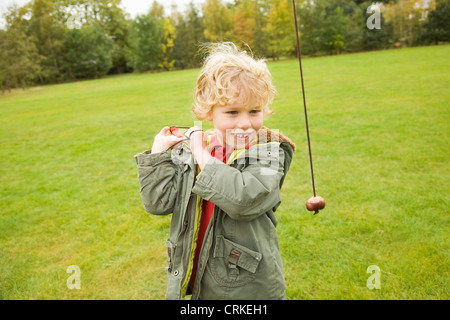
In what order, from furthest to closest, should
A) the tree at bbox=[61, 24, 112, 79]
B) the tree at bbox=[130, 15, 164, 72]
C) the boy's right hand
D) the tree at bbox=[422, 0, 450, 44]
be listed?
the tree at bbox=[130, 15, 164, 72] < the tree at bbox=[61, 24, 112, 79] < the tree at bbox=[422, 0, 450, 44] < the boy's right hand

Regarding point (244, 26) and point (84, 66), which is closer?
point (244, 26)

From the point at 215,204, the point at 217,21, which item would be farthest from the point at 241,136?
the point at 217,21

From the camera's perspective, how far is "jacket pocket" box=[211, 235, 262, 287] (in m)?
1.36

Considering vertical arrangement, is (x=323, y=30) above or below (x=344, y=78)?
above

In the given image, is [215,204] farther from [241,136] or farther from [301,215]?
[301,215]

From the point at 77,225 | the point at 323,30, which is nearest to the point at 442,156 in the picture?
the point at 77,225

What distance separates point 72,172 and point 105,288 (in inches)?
146

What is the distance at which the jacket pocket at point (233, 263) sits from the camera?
1.36m

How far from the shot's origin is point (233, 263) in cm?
137

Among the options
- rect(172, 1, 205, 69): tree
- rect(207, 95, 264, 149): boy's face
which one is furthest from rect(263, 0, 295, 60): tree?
rect(207, 95, 264, 149): boy's face

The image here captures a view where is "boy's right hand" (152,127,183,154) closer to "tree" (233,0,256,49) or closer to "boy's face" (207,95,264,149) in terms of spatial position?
"boy's face" (207,95,264,149)

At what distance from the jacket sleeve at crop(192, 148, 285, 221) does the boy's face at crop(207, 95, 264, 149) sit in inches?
5.8

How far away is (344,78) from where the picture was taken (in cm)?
1538

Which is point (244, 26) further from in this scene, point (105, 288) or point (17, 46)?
point (105, 288)
